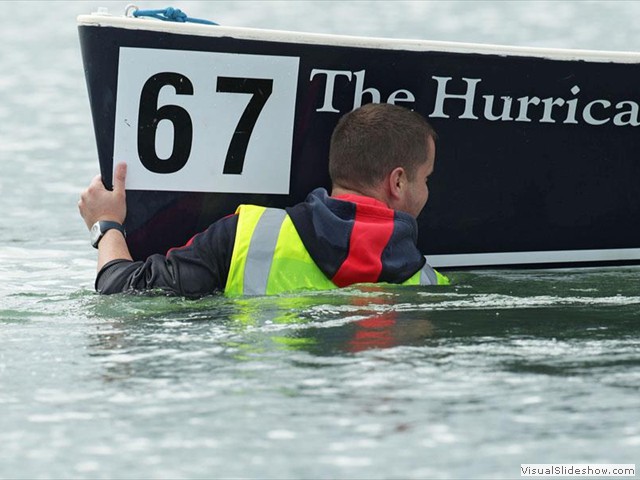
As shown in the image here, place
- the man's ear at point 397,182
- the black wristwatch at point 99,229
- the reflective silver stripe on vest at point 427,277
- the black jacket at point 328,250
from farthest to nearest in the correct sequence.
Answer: the black wristwatch at point 99,229 → the man's ear at point 397,182 → the reflective silver stripe on vest at point 427,277 → the black jacket at point 328,250

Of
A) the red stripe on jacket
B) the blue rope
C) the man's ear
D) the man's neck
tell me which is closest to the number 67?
the blue rope

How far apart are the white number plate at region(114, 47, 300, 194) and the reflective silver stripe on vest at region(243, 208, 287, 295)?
75 centimetres

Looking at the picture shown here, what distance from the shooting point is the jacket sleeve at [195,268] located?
5492 millimetres

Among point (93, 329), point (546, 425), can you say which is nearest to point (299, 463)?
point (546, 425)

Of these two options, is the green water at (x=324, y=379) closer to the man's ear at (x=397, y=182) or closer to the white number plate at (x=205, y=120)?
the man's ear at (x=397, y=182)

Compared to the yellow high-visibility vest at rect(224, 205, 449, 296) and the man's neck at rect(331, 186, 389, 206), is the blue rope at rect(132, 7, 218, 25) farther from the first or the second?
the yellow high-visibility vest at rect(224, 205, 449, 296)

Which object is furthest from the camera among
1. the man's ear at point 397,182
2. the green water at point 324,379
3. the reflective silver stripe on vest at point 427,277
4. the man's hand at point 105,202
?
the man's hand at point 105,202

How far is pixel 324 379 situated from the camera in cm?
413

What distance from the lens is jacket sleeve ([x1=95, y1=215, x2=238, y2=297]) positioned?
5492 millimetres

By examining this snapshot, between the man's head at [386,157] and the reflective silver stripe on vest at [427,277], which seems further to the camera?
the man's head at [386,157]

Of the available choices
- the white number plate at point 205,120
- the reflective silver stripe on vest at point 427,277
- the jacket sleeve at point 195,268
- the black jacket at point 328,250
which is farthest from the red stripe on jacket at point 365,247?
the white number plate at point 205,120

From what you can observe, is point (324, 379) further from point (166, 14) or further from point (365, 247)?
point (166, 14)

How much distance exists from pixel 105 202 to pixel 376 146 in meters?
1.12

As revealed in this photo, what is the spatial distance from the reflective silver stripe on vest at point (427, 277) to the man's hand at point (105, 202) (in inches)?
50.0
